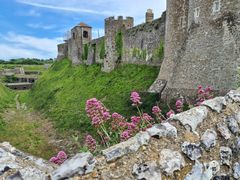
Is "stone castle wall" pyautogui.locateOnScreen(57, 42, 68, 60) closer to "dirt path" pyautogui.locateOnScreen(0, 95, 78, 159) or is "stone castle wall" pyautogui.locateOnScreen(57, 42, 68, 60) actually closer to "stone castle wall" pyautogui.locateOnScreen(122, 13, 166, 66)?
"stone castle wall" pyautogui.locateOnScreen(122, 13, 166, 66)

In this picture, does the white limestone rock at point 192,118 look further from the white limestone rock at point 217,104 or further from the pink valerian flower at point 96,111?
the pink valerian flower at point 96,111

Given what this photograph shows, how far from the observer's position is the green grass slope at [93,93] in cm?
2052

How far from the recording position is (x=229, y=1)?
12805 mm

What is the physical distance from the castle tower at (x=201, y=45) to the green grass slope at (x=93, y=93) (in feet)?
8.75

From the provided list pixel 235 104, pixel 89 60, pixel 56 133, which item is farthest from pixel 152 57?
pixel 235 104

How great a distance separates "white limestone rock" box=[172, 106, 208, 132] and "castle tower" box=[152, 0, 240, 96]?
8872 millimetres

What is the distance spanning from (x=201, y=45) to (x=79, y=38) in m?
33.4

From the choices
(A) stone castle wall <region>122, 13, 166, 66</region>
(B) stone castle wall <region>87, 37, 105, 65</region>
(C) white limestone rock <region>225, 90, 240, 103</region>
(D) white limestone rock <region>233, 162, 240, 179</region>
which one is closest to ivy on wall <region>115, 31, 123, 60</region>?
(A) stone castle wall <region>122, 13, 166, 66</region>

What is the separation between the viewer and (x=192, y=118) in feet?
12.0

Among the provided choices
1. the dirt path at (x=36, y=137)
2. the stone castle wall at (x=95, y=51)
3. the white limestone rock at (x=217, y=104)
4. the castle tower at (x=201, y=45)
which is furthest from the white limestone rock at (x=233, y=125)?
the stone castle wall at (x=95, y=51)

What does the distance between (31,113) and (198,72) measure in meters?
21.1

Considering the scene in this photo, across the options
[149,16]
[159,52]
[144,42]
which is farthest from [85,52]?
[159,52]

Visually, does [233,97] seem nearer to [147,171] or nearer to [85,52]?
[147,171]

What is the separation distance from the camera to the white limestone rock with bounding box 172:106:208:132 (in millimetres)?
3578
